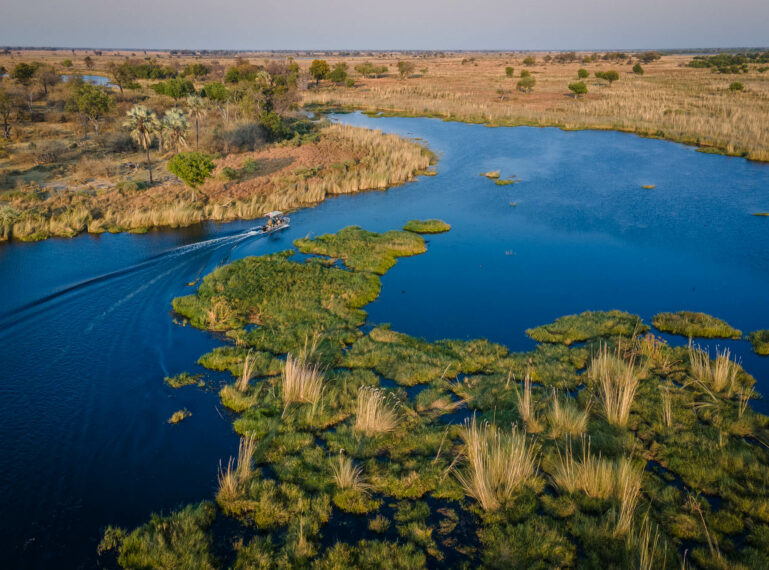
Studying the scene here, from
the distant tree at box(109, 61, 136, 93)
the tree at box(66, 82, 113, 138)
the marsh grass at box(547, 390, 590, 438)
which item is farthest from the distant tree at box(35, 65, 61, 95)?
the marsh grass at box(547, 390, 590, 438)

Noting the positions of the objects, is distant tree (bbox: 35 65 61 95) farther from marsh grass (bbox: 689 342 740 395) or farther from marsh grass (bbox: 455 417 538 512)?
marsh grass (bbox: 689 342 740 395)

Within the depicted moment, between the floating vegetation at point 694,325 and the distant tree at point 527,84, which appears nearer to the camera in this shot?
the floating vegetation at point 694,325

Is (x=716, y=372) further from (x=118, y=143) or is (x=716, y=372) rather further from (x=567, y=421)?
(x=118, y=143)

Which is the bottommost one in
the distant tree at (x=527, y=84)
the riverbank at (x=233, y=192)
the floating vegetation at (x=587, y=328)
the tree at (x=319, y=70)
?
the floating vegetation at (x=587, y=328)

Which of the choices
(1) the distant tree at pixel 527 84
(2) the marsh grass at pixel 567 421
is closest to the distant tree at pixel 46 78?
(1) the distant tree at pixel 527 84

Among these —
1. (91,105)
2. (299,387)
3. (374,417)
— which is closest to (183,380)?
(299,387)

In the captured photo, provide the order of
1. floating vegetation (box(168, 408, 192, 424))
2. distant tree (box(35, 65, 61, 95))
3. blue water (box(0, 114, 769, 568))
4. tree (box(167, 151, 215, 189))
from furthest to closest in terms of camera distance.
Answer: distant tree (box(35, 65, 61, 95)), tree (box(167, 151, 215, 189)), floating vegetation (box(168, 408, 192, 424)), blue water (box(0, 114, 769, 568))

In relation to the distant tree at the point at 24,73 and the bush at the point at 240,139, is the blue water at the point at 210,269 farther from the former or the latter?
the distant tree at the point at 24,73
